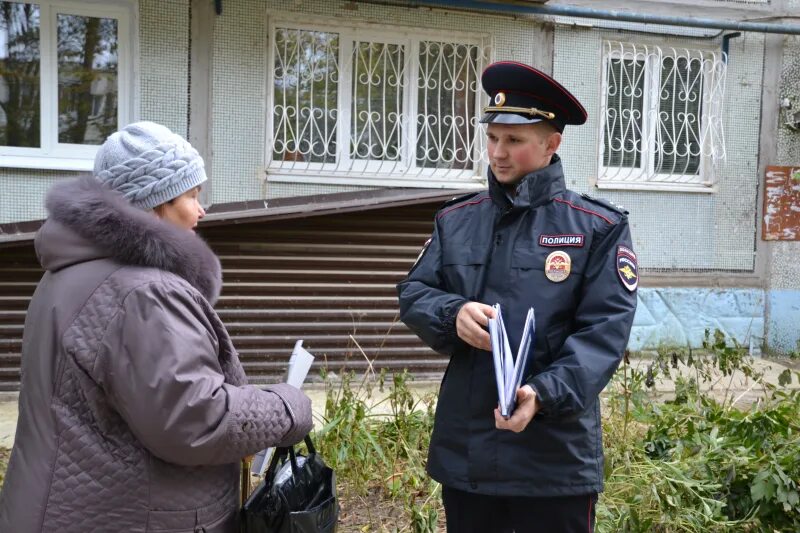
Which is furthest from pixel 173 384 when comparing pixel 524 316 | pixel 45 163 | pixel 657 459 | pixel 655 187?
pixel 655 187

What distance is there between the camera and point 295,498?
71.2 inches

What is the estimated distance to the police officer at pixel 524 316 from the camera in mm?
1927

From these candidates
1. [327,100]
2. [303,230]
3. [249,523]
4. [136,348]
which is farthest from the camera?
[327,100]

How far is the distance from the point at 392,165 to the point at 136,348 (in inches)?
201

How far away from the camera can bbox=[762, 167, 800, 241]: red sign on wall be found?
7426mm

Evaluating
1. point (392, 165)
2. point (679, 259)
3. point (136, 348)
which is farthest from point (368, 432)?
point (679, 259)

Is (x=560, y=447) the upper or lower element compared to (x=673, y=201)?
lower

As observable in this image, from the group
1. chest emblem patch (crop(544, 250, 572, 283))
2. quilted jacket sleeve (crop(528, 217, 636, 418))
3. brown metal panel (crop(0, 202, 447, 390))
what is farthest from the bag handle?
brown metal panel (crop(0, 202, 447, 390))

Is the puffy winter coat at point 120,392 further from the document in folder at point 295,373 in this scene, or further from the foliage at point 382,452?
the foliage at point 382,452

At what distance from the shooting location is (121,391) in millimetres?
1553

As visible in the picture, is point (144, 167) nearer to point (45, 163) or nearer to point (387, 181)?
point (45, 163)

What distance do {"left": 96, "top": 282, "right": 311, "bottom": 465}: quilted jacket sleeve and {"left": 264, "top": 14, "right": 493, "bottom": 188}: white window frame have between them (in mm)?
4699

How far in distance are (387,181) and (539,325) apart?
14.9ft

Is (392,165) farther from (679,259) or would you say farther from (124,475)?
(124,475)
